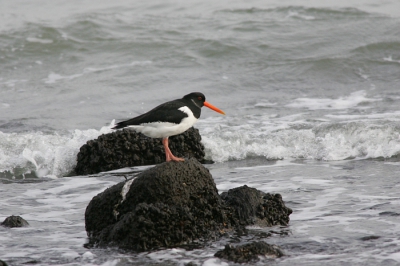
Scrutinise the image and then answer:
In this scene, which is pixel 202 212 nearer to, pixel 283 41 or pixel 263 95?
pixel 263 95

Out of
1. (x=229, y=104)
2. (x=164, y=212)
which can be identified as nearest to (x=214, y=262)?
(x=164, y=212)

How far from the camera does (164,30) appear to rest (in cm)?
1698

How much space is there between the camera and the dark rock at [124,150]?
8.11m

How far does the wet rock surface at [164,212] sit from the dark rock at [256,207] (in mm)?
11

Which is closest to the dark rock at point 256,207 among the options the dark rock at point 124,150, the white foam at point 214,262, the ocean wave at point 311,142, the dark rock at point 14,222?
the white foam at point 214,262

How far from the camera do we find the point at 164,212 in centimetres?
500

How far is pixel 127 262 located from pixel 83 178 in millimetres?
3274

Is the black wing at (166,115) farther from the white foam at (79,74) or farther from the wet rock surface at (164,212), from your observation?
the white foam at (79,74)

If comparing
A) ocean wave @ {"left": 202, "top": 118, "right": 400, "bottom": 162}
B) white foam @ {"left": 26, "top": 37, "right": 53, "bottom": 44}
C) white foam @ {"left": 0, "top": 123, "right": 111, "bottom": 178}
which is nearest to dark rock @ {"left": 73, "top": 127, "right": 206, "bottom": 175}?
white foam @ {"left": 0, "top": 123, "right": 111, "bottom": 178}

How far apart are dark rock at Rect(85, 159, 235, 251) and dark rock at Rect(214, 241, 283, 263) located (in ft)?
1.68

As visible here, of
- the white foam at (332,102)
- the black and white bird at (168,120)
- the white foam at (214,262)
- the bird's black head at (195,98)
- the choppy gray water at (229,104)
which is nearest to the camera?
the white foam at (214,262)

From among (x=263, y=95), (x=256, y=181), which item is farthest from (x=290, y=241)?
(x=263, y=95)

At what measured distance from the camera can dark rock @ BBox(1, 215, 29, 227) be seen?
572cm

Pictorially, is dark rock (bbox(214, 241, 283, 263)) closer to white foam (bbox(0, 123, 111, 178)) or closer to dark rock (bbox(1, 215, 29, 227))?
dark rock (bbox(1, 215, 29, 227))
